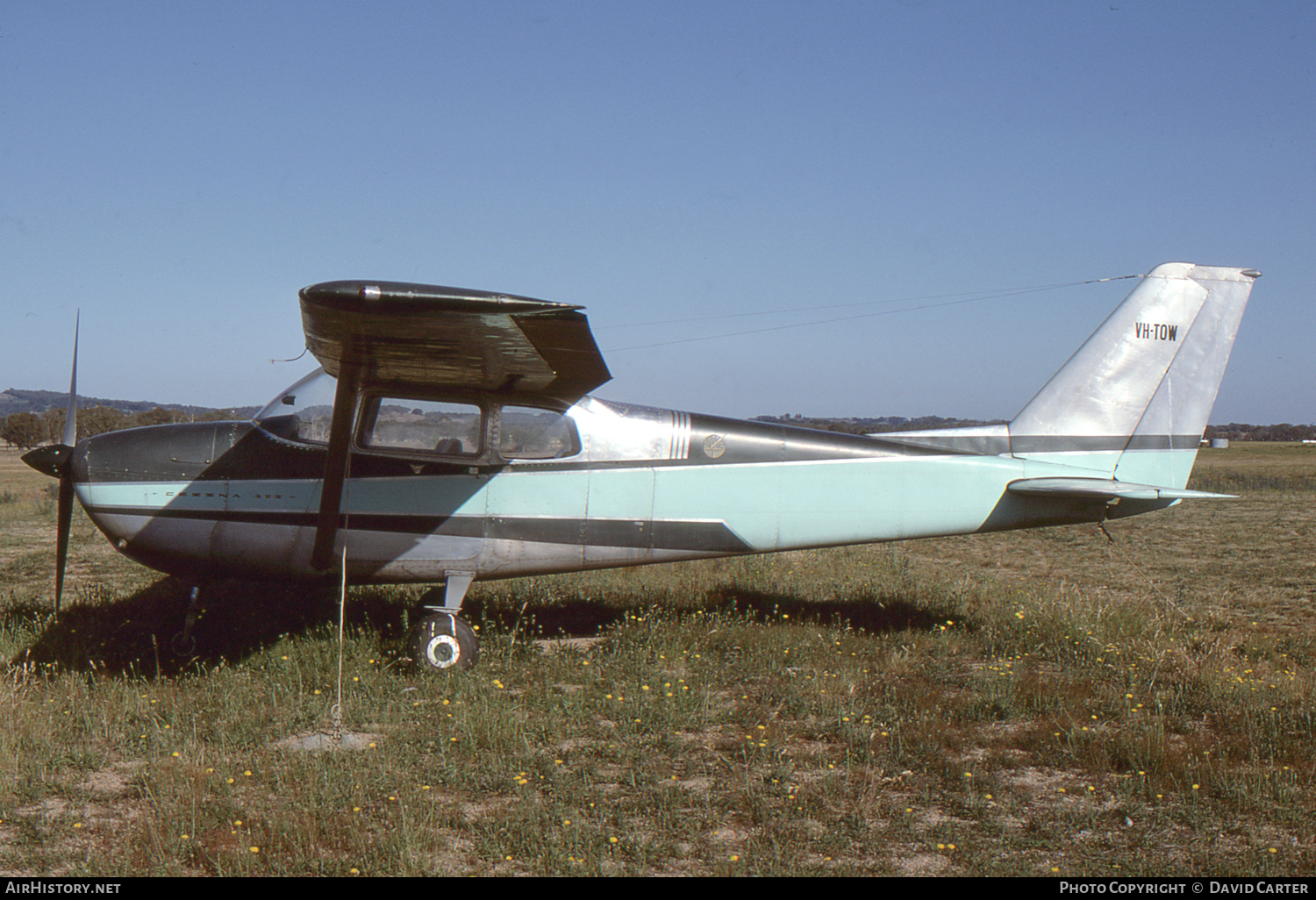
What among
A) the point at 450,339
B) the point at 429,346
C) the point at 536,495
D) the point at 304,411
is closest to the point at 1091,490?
the point at 536,495

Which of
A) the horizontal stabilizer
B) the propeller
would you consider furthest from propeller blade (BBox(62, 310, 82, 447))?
the horizontal stabilizer

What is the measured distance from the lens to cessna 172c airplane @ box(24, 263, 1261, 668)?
588 centimetres

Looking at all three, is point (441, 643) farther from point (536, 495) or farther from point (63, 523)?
point (63, 523)

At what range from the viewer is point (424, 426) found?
239 inches

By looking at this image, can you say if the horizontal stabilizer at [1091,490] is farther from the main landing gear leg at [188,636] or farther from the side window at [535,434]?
the main landing gear leg at [188,636]

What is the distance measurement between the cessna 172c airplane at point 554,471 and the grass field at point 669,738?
0.79 m

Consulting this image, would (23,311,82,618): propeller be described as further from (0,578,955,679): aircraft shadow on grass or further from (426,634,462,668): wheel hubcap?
(426,634,462,668): wheel hubcap

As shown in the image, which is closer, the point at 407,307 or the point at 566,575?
the point at 407,307

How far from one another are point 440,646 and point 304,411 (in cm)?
204

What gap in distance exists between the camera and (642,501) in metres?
6.34

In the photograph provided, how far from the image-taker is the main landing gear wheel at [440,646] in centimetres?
580
